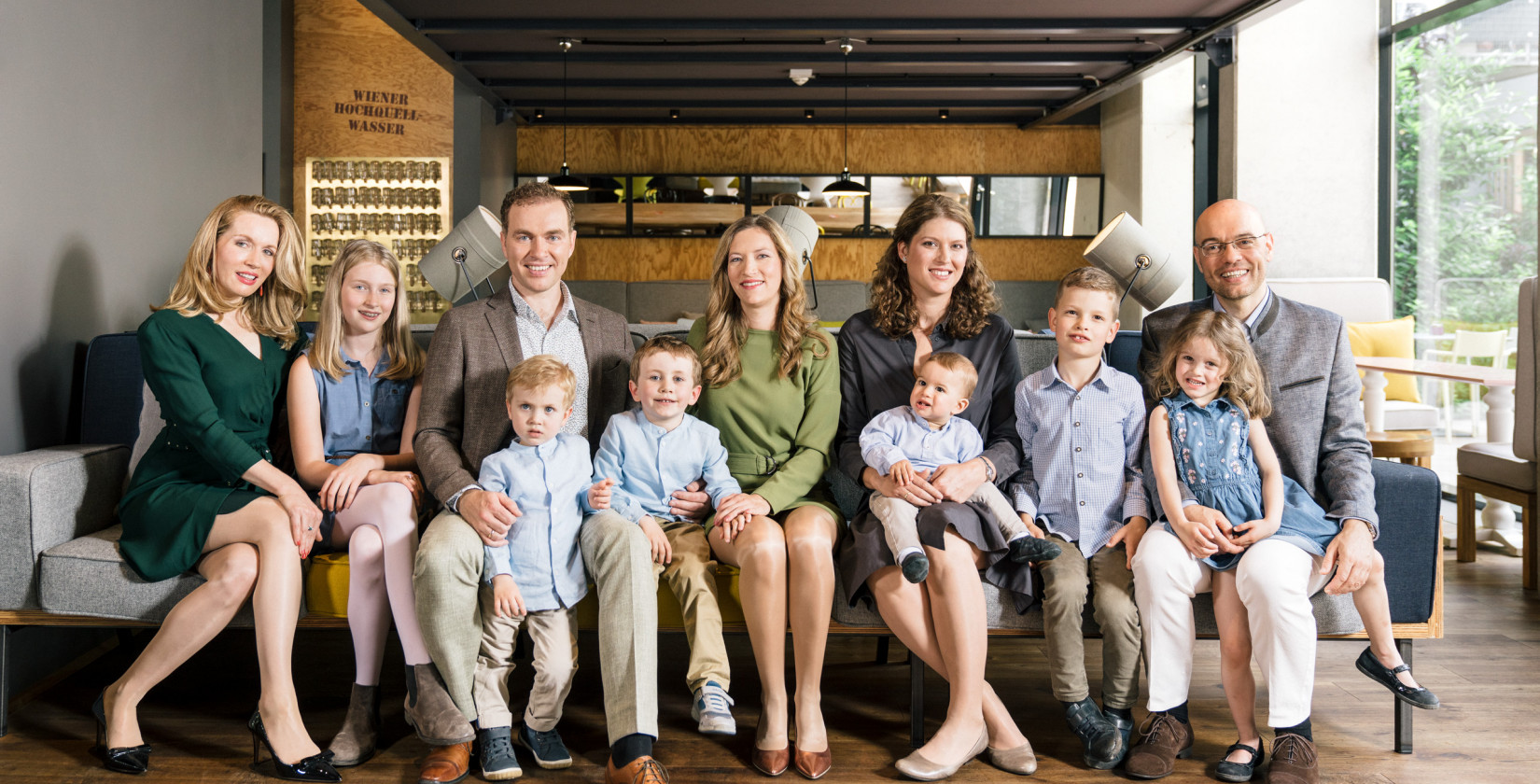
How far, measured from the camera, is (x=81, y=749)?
2258 mm

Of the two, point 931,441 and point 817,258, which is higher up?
point 817,258

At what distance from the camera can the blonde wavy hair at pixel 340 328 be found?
2.46 m

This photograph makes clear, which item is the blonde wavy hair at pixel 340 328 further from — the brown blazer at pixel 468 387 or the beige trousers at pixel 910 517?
the beige trousers at pixel 910 517

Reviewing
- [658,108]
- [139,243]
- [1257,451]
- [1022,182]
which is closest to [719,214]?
[658,108]

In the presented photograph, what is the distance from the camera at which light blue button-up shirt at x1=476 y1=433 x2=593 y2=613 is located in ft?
7.11

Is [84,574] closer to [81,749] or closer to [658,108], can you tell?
[81,749]

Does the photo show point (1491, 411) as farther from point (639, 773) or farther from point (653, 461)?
point (639, 773)

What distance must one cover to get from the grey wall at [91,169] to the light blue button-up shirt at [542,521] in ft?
4.66

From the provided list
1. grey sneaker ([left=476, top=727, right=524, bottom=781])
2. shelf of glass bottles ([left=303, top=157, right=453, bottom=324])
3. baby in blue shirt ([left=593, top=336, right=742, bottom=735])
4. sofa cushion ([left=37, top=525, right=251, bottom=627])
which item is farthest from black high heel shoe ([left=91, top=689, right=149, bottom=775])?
shelf of glass bottles ([left=303, top=157, right=453, bottom=324])

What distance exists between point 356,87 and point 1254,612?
7848 mm

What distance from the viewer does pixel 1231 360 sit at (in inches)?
89.8

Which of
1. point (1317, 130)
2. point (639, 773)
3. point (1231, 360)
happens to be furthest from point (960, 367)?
point (1317, 130)

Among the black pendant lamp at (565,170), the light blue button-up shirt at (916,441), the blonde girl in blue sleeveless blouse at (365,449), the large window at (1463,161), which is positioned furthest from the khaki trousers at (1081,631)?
the black pendant lamp at (565,170)

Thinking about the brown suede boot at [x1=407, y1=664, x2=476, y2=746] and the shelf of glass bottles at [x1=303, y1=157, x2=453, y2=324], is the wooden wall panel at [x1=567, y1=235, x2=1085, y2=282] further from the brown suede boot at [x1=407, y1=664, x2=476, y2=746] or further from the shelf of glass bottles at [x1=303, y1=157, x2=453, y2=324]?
the brown suede boot at [x1=407, y1=664, x2=476, y2=746]
